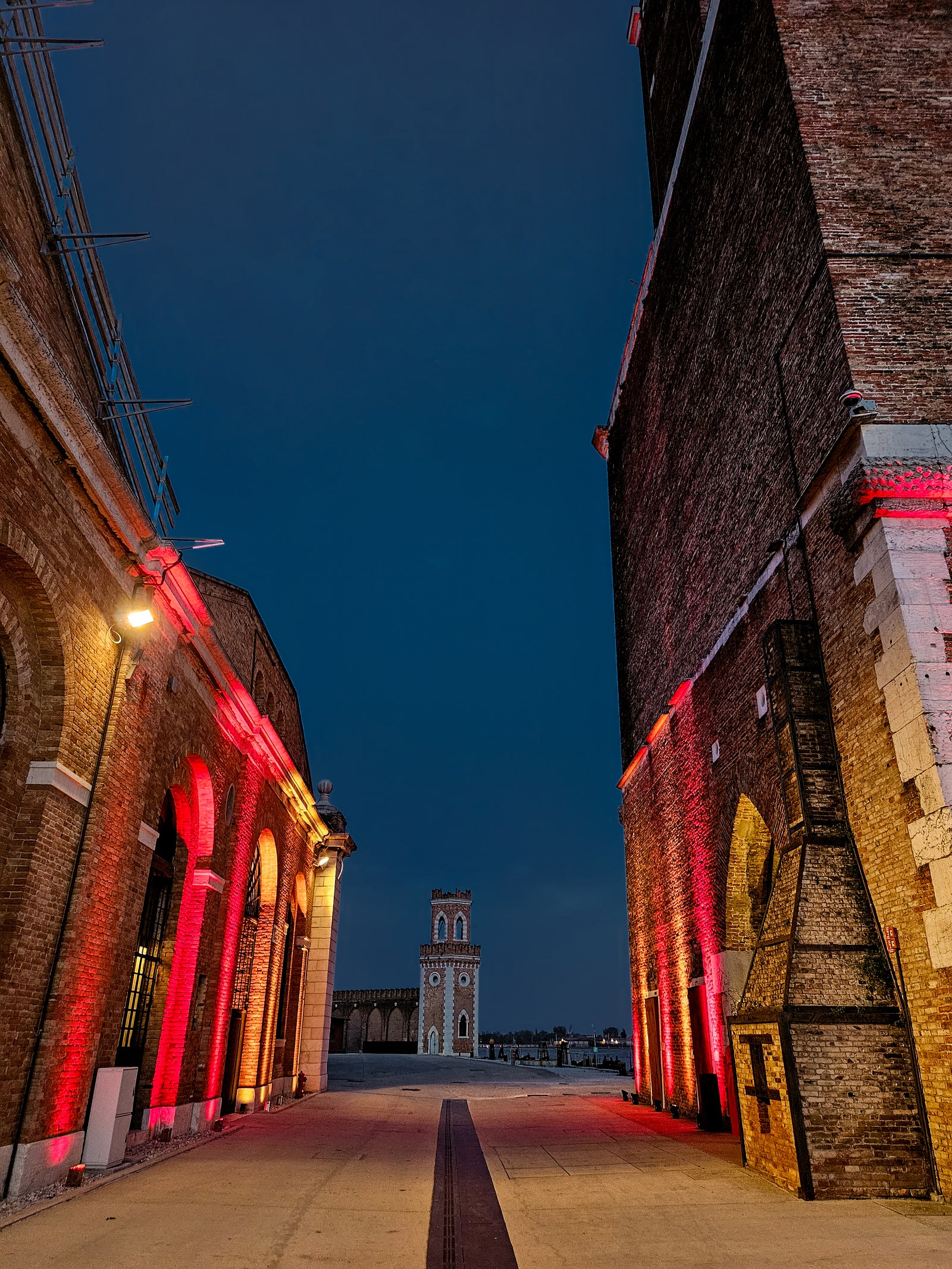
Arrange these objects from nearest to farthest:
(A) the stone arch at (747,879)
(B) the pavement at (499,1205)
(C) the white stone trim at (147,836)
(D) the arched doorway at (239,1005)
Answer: (B) the pavement at (499,1205), (C) the white stone trim at (147,836), (A) the stone arch at (747,879), (D) the arched doorway at (239,1005)

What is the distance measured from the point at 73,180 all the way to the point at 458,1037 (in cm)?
5499

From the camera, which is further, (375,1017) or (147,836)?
(375,1017)

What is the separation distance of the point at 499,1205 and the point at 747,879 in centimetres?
718

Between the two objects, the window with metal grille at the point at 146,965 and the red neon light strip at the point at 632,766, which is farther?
the red neon light strip at the point at 632,766

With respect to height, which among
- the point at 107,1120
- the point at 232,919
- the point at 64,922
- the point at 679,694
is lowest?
the point at 107,1120

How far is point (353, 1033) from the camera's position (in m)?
58.6

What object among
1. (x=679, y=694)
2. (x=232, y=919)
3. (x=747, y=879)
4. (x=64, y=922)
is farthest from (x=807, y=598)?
(x=232, y=919)

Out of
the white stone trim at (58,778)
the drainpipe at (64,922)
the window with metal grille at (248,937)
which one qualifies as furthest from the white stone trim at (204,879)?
the white stone trim at (58,778)

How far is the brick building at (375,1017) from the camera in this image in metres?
57.4

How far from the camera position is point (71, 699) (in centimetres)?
905

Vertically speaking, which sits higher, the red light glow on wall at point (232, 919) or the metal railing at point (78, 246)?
the metal railing at point (78, 246)

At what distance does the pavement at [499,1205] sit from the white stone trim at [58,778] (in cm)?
393

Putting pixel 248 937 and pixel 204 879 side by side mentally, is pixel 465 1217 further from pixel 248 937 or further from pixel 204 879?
pixel 248 937

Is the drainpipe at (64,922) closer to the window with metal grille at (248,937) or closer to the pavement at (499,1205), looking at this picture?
the pavement at (499,1205)
